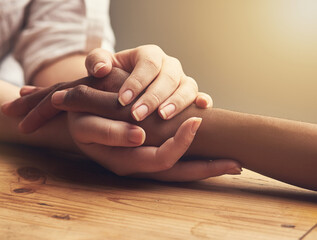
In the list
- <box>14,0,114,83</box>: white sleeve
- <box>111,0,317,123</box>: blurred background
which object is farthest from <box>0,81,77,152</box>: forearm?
<box>111,0,317,123</box>: blurred background

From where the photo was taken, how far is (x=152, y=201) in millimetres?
484

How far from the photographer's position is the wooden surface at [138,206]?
40 centimetres

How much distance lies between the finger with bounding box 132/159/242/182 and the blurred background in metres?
0.82

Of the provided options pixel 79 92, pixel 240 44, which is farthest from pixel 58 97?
pixel 240 44

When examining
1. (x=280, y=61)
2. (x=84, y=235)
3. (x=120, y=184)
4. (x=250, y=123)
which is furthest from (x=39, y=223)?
(x=280, y=61)

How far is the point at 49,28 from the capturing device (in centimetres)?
101

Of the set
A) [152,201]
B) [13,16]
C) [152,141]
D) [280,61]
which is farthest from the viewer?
[280,61]

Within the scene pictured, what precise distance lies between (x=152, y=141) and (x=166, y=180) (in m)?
0.06

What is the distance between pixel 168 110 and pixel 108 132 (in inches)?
3.7

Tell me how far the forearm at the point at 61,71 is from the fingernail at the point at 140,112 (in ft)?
1.12

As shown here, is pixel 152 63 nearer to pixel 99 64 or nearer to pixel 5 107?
pixel 99 64

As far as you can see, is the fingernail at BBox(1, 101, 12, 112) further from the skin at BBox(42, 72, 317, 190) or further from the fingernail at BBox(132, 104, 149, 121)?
the fingernail at BBox(132, 104, 149, 121)

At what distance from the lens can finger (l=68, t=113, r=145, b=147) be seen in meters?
0.53

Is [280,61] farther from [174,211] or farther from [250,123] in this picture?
[174,211]
